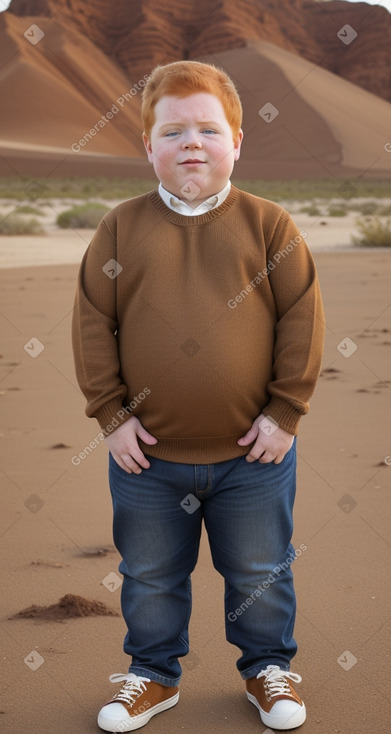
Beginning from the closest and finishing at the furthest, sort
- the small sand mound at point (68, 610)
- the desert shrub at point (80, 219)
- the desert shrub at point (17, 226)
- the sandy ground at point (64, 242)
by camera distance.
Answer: the small sand mound at point (68, 610) < the sandy ground at point (64, 242) < the desert shrub at point (17, 226) < the desert shrub at point (80, 219)

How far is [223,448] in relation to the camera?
219cm

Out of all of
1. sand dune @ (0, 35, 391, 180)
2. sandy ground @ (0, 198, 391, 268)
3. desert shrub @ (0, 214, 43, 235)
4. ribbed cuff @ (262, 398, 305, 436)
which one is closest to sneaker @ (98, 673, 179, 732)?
ribbed cuff @ (262, 398, 305, 436)

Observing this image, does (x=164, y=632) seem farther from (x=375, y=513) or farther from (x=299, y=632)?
(x=375, y=513)

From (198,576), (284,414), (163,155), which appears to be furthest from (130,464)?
(198,576)

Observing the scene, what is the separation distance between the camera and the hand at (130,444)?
2193mm

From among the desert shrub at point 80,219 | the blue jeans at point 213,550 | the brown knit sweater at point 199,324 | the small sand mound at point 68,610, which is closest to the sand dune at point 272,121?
the desert shrub at point 80,219

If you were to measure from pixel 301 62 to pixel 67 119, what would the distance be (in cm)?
2865

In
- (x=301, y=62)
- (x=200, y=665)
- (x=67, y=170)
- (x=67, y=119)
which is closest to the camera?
(x=200, y=665)

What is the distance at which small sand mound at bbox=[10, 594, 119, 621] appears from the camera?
108 inches

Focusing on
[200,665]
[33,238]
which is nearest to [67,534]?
[200,665]

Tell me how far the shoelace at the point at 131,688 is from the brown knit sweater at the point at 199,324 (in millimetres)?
567

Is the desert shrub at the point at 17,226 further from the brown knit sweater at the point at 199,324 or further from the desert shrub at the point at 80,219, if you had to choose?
the brown knit sweater at the point at 199,324

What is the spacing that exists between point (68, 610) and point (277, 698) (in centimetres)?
80

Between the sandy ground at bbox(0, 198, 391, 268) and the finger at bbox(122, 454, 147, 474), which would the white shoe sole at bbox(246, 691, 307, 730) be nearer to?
the finger at bbox(122, 454, 147, 474)
